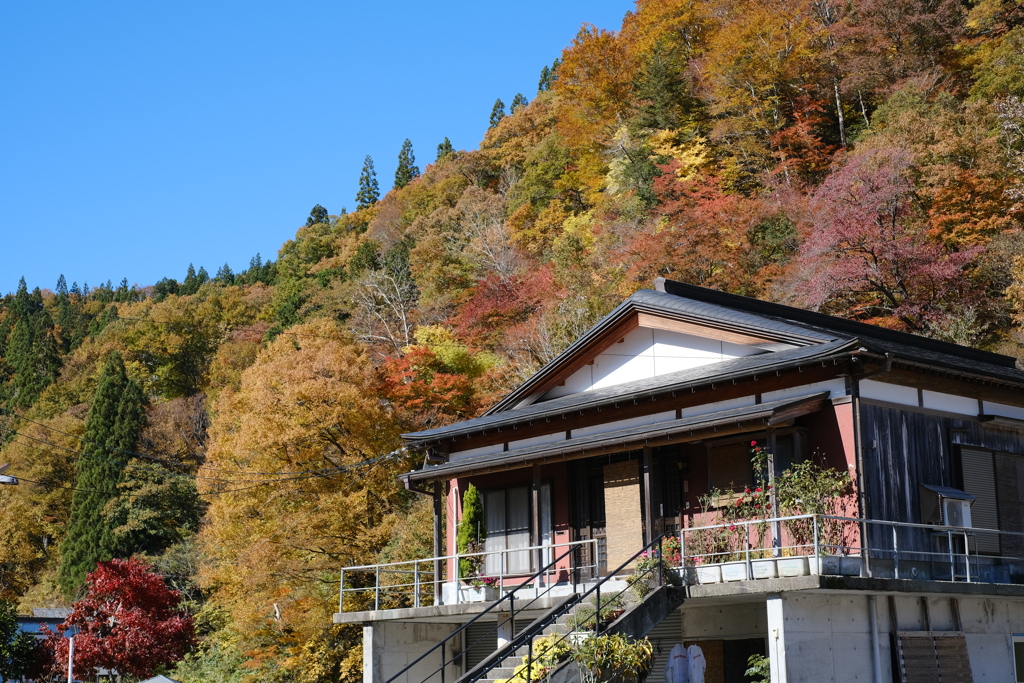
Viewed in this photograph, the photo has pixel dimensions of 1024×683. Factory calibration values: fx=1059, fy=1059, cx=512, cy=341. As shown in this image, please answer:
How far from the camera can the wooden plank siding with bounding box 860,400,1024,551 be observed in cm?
1783

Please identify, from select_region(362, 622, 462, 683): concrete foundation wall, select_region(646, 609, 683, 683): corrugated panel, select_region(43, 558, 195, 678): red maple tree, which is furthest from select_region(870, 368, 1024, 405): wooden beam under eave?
select_region(43, 558, 195, 678): red maple tree

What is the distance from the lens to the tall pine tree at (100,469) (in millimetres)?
51281

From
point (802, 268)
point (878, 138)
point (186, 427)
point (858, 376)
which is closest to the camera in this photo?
point (858, 376)

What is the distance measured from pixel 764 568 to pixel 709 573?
1.05 meters

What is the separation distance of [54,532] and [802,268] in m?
42.7

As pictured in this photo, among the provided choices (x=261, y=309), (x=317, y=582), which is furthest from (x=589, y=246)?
(x=261, y=309)

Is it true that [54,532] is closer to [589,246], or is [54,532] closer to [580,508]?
[589,246]

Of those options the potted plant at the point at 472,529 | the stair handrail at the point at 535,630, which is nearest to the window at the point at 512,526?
the potted plant at the point at 472,529


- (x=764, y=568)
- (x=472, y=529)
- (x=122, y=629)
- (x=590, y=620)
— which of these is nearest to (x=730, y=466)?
(x=764, y=568)

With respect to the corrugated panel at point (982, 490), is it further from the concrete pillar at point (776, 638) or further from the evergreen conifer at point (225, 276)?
the evergreen conifer at point (225, 276)

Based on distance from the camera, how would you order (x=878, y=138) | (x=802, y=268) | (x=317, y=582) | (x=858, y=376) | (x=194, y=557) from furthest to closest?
(x=194, y=557), (x=878, y=138), (x=802, y=268), (x=317, y=582), (x=858, y=376)

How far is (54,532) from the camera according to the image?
187 feet

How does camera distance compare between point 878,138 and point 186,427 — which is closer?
point 878,138

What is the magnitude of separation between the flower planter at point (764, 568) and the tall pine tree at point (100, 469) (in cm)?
4165
